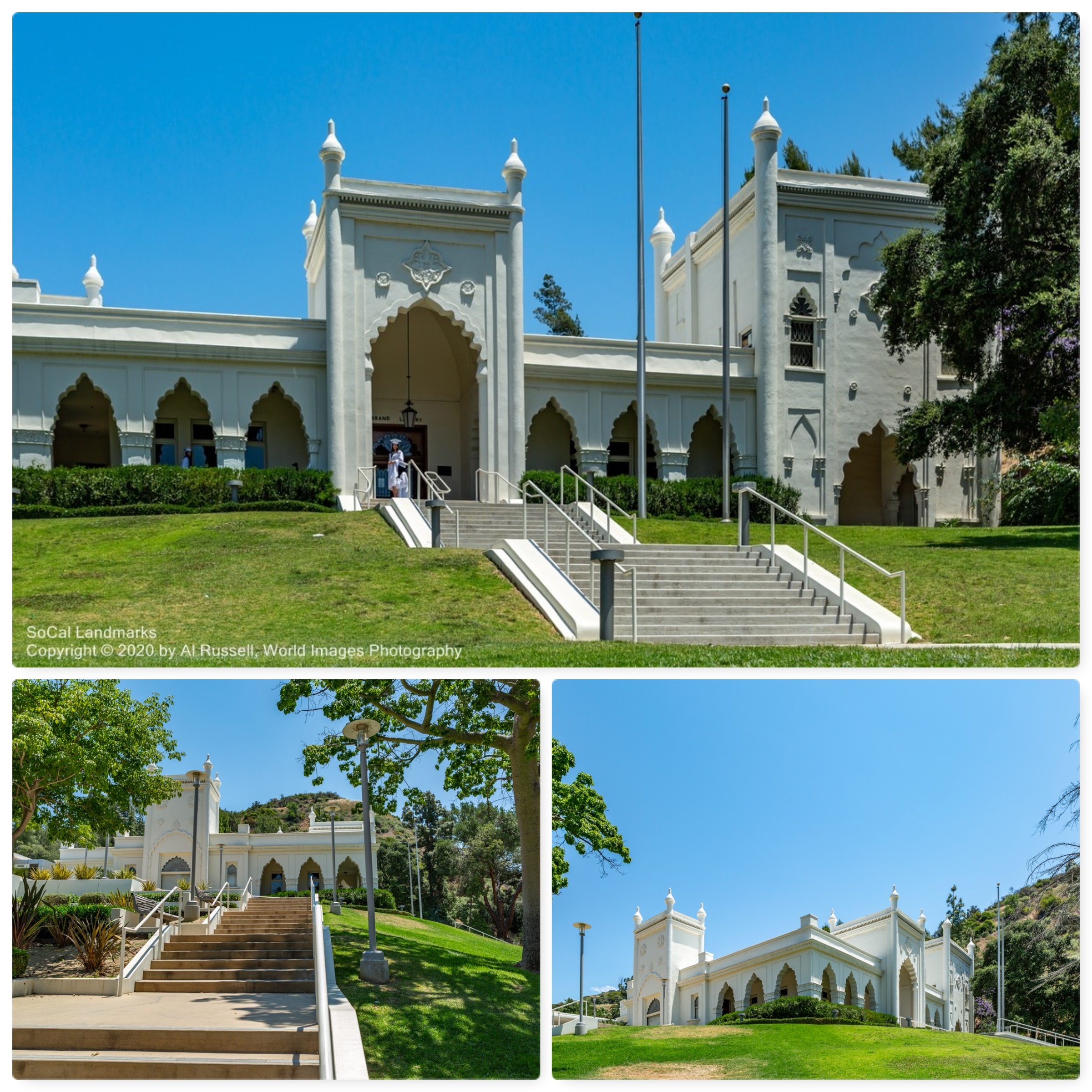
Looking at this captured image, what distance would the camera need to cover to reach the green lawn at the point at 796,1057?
7133 mm

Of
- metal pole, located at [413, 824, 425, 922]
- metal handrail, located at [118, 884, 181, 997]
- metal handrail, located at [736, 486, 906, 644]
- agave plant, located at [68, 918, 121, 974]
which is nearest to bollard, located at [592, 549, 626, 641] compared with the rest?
metal handrail, located at [736, 486, 906, 644]

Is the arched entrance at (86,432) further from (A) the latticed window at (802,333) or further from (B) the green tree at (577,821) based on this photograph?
(B) the green tree at (577,821)

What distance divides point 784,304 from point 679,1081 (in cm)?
2470

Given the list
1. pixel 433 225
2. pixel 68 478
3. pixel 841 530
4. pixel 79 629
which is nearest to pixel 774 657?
pixel 79 629

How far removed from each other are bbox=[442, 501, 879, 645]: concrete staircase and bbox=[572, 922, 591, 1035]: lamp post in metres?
5.31

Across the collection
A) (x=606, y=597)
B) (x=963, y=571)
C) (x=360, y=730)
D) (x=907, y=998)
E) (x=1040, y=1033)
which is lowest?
(x=907, y=998)

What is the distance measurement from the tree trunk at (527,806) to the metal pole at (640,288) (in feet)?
46.8

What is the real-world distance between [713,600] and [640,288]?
33.8ft

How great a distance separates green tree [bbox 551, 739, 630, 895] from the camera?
24.6ft

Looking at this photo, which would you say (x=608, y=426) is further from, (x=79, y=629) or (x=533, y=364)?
(x=79, y=629)

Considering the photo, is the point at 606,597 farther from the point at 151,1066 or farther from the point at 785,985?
the point at 151,1066

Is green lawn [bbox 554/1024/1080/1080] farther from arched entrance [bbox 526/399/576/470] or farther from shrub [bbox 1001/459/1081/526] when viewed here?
arched entrance [bbox 526/399/576/470]

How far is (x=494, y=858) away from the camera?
10.5 metres

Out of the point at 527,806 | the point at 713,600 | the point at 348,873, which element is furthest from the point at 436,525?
the point at 348,873
